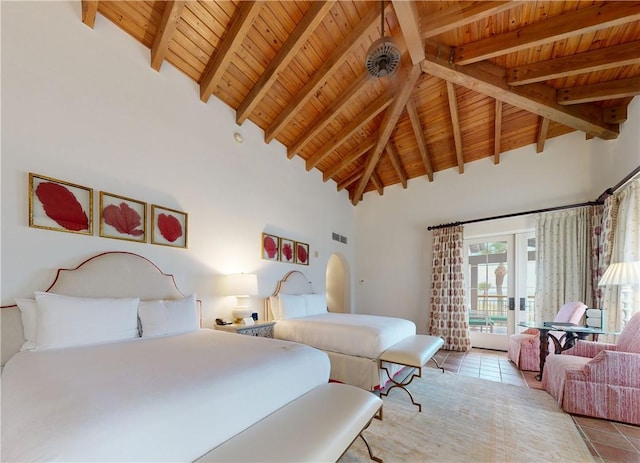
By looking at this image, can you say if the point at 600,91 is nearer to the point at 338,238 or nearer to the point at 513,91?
the point at 513,91

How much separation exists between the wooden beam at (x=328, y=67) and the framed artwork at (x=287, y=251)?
181 centimetres

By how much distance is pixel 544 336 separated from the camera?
339 cm

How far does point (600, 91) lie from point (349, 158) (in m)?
3.59

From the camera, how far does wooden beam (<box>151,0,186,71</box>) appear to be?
2.49 m

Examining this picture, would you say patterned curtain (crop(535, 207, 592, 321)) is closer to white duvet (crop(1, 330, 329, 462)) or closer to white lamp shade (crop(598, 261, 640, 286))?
white lamp shade (crop(598, 261, 640, 286))

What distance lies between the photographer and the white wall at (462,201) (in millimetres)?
4031

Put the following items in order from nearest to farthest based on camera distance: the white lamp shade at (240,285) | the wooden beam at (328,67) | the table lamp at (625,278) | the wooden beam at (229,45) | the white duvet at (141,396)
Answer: the white duvet at (141,396), the wooden beam at (229,45), the table lamp at (625,278), the wooden beam at (328,67), the white lamp shade at (240,285)

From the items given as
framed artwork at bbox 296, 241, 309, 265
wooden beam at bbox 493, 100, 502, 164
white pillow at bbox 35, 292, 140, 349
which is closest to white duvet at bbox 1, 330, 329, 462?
white pillow at bbox 35, 292, 140, 349

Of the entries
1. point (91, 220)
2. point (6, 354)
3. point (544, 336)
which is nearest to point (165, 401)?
point (6, 354)

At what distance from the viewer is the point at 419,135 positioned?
4.82m

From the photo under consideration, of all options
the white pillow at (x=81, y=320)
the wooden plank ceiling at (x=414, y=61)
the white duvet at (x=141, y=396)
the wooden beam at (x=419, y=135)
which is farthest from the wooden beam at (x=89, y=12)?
the wooden beam at (x=419, y=135)

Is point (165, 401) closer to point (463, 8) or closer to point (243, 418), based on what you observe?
point (243, 418)

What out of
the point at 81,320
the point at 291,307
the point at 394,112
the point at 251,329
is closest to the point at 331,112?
the point at 394,112

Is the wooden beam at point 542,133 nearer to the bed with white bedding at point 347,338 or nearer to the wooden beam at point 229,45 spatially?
the bed with white bedding at point 347,338
